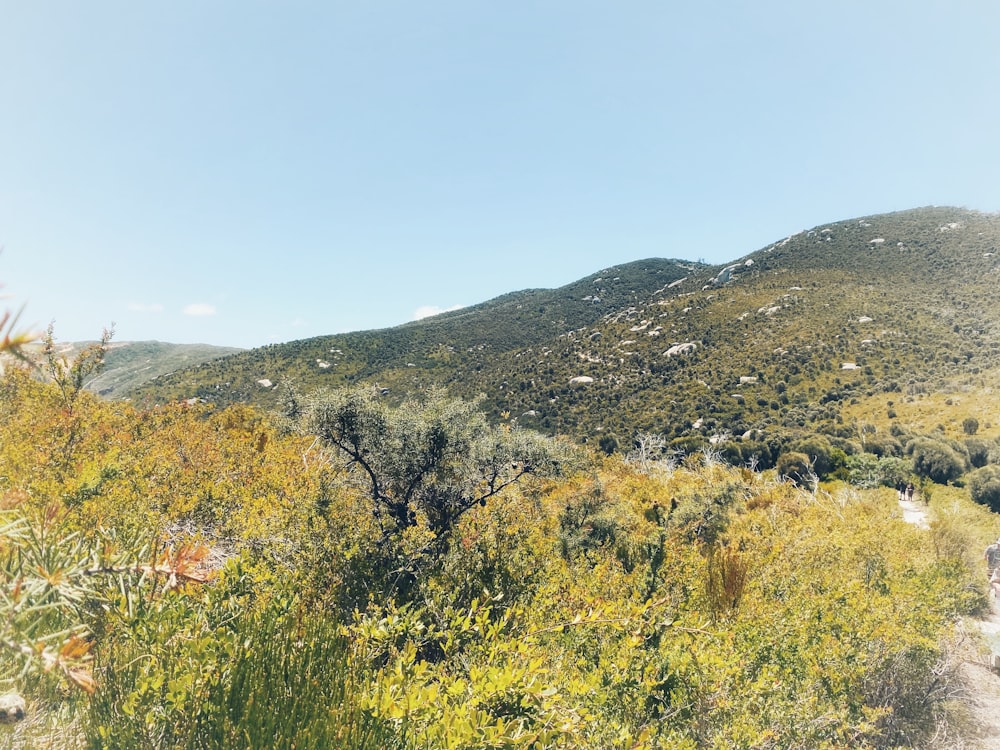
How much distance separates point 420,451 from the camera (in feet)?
38.8

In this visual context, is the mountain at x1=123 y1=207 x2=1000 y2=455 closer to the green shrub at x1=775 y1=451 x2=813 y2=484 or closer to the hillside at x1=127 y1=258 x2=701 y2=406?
the hillside at x1=127 y1=258 x2=701 y2=406

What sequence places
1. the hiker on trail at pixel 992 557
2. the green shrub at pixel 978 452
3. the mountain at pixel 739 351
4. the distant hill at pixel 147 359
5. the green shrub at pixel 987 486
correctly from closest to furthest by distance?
the hiker on trail at pixel 992 557, the green shrub at pixel 987 486, the green shrub at pixel 978 452, the mountain at pixel 739 351, the distant hill at pixel 147 359

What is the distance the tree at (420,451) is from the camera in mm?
11695

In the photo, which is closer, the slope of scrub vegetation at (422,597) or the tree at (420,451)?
the slope of scrub vegetation at (422,597)

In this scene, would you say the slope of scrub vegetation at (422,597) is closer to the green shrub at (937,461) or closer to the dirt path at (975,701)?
the dirt path at (975,701)

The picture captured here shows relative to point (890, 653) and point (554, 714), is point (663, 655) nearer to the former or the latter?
point (554, 714)

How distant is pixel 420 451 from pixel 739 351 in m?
64.1

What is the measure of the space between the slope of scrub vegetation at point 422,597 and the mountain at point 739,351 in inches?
1237

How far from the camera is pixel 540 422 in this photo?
202 ft

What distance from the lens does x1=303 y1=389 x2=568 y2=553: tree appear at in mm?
11695

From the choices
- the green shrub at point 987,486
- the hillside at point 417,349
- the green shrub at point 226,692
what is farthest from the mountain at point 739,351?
the green shrub at point 226,692

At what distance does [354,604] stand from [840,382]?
6396 cm

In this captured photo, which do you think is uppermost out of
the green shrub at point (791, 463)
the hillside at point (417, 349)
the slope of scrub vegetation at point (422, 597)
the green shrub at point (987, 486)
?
the hillside at point (417, 349)

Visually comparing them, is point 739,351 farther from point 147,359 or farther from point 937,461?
point 147,359
